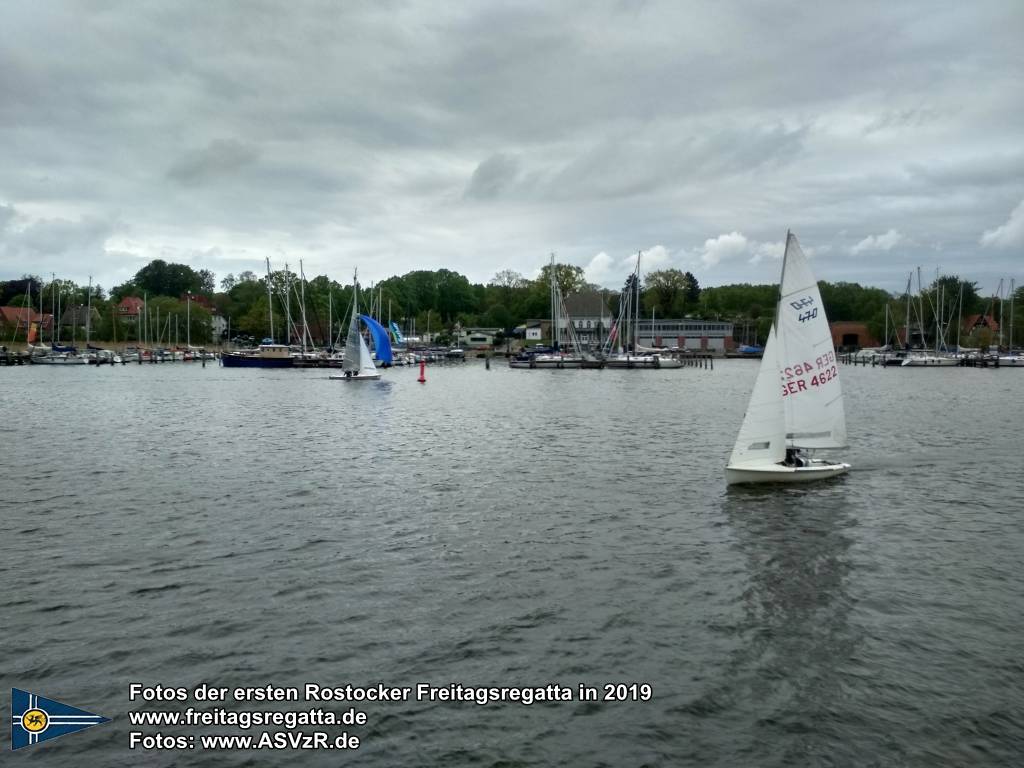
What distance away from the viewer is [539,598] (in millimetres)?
16141

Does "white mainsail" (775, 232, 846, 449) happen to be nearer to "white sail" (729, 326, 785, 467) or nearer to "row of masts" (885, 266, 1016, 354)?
"white sail" (729, 326, 785, 467)

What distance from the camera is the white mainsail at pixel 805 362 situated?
83.5 feet

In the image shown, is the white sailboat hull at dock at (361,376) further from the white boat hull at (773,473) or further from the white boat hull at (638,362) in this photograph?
the white boat hull at (773,473)

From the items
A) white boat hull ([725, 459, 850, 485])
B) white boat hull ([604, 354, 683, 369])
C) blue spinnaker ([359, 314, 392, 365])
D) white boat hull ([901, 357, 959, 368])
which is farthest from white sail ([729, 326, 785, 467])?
white boat hull ([901, 357, 959, 368])

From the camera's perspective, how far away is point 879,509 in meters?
24.8

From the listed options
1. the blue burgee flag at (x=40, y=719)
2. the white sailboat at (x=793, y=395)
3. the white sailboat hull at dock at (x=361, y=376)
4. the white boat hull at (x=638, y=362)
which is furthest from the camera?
the white boat hull at (x=638, y=362)

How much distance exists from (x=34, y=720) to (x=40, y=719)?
0.08 meters

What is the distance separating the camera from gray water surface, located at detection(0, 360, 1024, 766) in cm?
1116

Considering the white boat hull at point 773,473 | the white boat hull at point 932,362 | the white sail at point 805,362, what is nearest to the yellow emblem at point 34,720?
the white boat hull at point 773,473

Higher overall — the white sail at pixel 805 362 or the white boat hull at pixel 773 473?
the white sail at pixel 805 362

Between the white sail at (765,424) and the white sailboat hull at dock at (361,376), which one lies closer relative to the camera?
the white sail at (765,424)

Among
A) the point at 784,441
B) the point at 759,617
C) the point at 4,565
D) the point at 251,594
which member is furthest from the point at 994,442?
the point at 4,565

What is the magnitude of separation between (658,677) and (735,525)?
10.3 metres

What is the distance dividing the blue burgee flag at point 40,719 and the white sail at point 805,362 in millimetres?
21045
